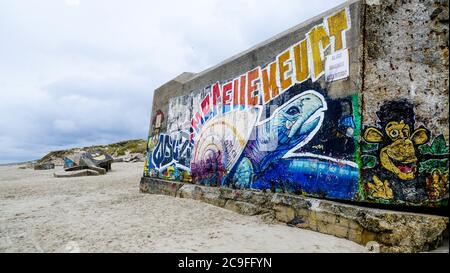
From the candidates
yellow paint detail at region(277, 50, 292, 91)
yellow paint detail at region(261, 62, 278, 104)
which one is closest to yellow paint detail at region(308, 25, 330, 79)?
yellow paint detail at region(277, 50, 292, 91)

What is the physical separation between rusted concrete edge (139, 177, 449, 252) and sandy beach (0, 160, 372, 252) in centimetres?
16

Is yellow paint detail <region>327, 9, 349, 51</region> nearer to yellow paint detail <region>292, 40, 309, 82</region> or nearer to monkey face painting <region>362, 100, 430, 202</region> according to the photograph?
yellow paint detail <region>292, 40, 309, 82</region>

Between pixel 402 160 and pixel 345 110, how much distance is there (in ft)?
3.21

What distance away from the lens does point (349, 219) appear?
3.89m

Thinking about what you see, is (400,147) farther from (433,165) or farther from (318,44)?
(318,44)

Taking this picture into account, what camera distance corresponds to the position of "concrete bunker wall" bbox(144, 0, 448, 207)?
3.61 meters

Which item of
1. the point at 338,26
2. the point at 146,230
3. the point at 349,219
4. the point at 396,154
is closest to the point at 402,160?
the point at 396,154

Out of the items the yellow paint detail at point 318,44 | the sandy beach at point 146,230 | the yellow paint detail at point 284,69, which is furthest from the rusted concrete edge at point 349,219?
the yellow paint detail at point 318,44

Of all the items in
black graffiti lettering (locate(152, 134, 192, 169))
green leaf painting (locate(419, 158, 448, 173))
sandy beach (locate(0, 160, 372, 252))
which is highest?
black graffiti lettering (locate(152, 134, 192, 169))

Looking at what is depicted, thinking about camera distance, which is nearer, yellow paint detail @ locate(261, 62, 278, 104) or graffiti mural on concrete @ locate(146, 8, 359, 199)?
graffiti mural on concrete @ locate(146, 8, 359, 199)

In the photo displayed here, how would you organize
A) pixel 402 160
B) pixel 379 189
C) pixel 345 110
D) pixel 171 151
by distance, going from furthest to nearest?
pixel 171 151, pixel 345 110, pixel 379 189, pixel 402 160

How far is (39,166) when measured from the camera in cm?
2294

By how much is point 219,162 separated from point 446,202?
415 cm

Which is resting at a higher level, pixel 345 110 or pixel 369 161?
pixel 345 110
